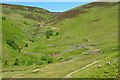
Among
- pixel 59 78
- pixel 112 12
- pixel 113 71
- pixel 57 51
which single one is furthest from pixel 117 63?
pixel 112 12

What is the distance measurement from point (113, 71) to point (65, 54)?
4671 cm

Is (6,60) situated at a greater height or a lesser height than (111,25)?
lesser

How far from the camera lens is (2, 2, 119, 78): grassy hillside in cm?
4534

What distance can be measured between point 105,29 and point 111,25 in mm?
7109

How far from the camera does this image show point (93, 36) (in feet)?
356

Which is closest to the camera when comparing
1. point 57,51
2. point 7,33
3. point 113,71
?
point 113,71

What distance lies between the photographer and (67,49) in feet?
288

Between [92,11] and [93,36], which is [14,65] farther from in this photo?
[92,11]

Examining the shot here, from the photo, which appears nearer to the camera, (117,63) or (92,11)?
(117,63)

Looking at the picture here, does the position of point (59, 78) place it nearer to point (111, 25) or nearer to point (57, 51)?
point (57, 51)

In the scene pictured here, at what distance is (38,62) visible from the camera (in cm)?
6881

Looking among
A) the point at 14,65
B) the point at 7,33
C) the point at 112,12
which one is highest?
the point at 112,12

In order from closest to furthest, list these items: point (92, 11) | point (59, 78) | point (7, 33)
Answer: point (59, 78) → point (7, 33) → point (92, 11)

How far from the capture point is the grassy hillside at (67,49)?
149ft
